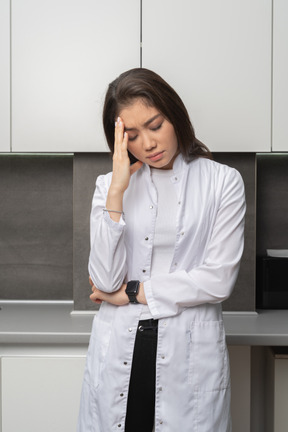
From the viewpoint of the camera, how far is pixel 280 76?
6.61 feet

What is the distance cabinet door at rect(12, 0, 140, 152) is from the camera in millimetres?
2029

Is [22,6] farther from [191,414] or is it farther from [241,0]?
[191,414]

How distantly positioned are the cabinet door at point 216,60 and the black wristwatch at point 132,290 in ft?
2.93

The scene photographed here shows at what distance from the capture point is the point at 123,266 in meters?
1.29

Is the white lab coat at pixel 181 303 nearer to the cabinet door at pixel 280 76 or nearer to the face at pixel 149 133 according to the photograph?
the face at pixel 149 133

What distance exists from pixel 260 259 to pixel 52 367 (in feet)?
3.16

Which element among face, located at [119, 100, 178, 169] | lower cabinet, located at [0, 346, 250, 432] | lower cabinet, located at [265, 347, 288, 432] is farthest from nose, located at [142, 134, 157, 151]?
lower cabinet, located at [265, 347, 288, 432]

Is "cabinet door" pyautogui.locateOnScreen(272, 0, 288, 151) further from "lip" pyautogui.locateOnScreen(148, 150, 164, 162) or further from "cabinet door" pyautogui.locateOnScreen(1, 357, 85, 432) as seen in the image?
"cabinet door" pyautogui.locateOnScreen(1, 357, 85, 432)

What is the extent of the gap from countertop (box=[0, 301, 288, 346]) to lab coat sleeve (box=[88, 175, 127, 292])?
0.62 m

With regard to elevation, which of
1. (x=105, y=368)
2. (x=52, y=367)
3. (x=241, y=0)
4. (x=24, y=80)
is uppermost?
(x=241, y=0)

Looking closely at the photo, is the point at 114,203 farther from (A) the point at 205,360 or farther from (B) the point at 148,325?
(A) the point at 205,360

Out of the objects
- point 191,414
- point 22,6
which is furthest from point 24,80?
point 191,414

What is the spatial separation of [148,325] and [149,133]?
18.0 inches

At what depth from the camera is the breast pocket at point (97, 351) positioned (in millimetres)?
1323
